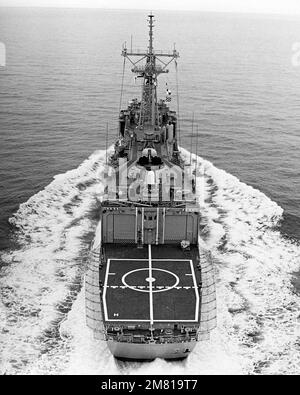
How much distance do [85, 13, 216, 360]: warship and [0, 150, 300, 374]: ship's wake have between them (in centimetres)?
128

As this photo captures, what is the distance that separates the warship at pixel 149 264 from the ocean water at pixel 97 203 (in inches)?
55.4

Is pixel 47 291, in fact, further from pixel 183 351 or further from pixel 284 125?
pixel 284 125

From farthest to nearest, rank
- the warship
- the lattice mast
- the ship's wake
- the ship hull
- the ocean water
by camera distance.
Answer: the lattice mast
the ocean water
the ship's wake
the warship
the ship hull

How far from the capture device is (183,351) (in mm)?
23500

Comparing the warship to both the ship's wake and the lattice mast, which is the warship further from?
the lattice mast

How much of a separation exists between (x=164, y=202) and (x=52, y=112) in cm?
3250

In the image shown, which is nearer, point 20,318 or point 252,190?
point 20,318

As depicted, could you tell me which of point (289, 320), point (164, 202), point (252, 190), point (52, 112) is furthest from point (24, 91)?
point (289, 320)

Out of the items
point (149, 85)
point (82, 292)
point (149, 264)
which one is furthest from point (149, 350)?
point (149, 85)

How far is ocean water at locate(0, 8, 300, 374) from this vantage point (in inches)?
974

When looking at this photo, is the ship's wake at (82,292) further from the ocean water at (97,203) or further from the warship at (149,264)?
the warship at (149,264)

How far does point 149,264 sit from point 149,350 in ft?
19.7

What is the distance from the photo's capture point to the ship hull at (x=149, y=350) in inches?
902

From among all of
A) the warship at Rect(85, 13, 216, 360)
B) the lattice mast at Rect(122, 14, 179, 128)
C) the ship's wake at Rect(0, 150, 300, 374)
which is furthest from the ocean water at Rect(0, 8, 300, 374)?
the lattice mast at Rect(122, 14, 179, 128)
